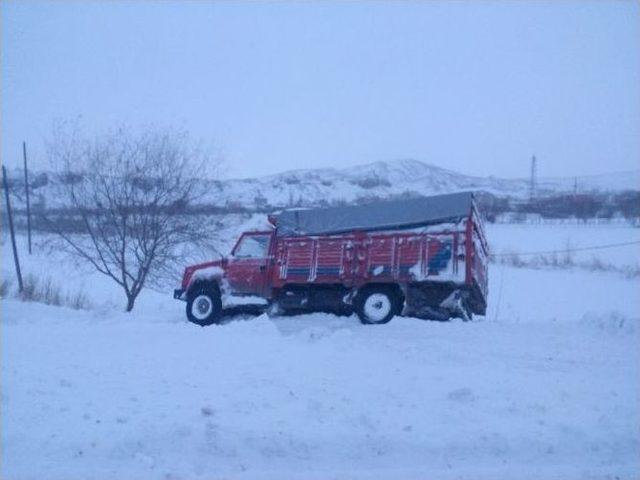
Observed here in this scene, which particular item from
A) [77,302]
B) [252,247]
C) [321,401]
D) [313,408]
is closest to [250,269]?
[252,247]

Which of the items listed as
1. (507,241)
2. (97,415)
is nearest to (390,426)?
(97,415)

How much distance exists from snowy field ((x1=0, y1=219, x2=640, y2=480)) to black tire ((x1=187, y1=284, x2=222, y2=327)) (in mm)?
2752

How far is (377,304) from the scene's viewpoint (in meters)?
12.6

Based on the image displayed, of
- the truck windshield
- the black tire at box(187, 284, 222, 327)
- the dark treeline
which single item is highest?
the dark treeline

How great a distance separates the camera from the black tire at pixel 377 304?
492 inches

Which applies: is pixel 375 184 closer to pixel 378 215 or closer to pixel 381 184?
pixel 381 184

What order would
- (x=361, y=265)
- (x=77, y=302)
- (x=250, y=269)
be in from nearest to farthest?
(x=361, y=265)
(x=250, y=269)
(x=77, y=302)

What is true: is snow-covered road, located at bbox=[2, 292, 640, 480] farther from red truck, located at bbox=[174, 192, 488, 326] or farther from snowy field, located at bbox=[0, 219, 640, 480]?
red truck, located at bbox=[174, 192, 488, 326]

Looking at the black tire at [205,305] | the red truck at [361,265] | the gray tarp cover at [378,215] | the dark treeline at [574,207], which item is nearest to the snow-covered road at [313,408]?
the red truck at [361,265]

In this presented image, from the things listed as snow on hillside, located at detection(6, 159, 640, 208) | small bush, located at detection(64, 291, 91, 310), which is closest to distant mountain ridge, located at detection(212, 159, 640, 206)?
snow on hillside, located at detection(6, 159, 640, 208)

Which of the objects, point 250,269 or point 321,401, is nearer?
point 321,401

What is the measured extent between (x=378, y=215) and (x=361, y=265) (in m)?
1.16

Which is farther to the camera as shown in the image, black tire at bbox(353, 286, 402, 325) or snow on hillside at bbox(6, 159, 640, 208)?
snow on hillside at bbox(6, 159, 640, 208)

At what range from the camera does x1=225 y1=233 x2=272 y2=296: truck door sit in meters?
13.8
